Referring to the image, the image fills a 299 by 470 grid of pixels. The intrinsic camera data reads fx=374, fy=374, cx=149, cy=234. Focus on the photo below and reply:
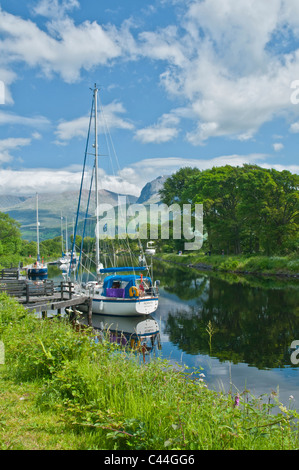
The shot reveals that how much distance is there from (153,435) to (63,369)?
3155 millimetres

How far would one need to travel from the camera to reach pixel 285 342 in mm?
17109

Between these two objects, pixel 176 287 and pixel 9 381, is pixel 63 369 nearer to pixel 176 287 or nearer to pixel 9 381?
pixel 9 381

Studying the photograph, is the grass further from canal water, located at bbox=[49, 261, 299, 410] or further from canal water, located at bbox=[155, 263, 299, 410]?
canal water, located at bbox=[155, 263, 299, 410]

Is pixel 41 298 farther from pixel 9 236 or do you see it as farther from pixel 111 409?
pixel 9 236

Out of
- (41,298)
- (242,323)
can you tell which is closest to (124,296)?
(41,298)

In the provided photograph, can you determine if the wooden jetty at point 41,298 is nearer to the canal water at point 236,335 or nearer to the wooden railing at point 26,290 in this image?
the wooden railing at point 26,290

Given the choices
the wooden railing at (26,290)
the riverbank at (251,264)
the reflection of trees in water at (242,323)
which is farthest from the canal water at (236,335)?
the riverbank at (251,264)

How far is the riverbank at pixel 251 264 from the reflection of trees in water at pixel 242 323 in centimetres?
1036

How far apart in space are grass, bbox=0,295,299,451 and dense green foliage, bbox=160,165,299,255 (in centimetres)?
4475

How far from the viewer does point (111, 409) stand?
5703mm

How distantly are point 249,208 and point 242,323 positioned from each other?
118 feet

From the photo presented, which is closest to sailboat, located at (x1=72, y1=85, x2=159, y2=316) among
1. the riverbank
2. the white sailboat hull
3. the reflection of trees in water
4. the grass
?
the white sailboat hull

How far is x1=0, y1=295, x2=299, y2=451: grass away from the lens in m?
4.98

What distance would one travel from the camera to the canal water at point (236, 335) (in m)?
12.6
